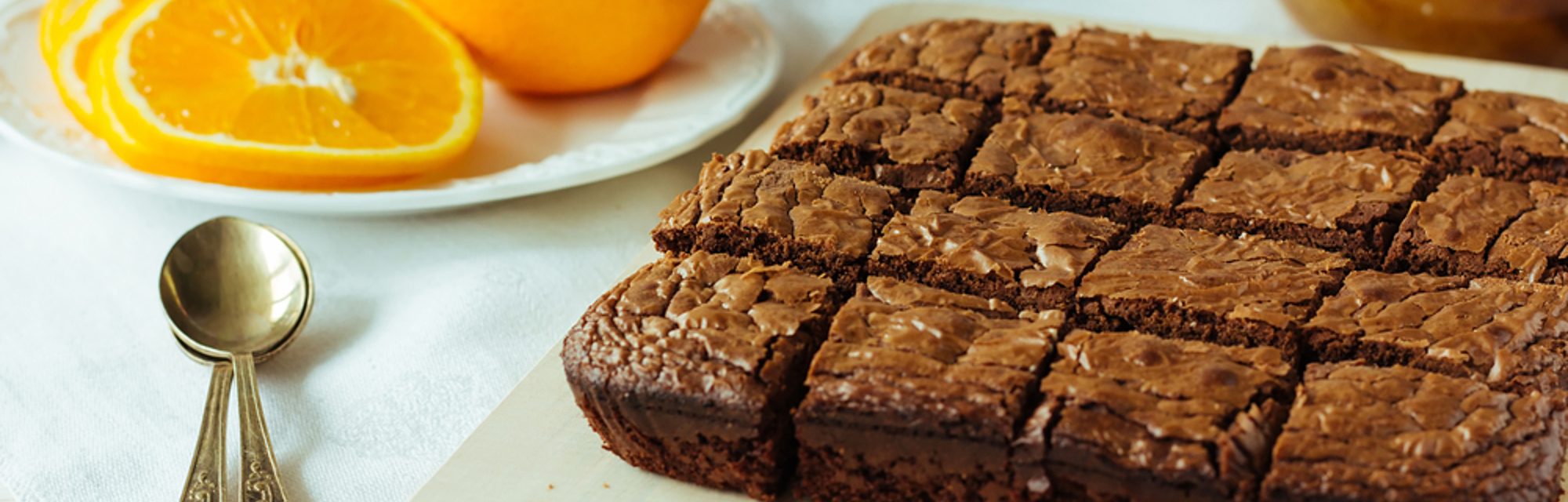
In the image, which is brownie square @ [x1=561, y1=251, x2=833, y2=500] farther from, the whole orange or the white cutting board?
the whole orange

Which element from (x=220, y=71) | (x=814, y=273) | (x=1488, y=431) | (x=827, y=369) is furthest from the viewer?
(x=220, y=71)

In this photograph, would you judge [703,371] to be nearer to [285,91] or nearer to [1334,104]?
[285,91]

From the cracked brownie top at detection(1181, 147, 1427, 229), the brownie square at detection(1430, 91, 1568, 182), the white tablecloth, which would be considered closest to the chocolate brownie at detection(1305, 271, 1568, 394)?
the cracked brownie top at detection(1181, 147, 1427, 229)

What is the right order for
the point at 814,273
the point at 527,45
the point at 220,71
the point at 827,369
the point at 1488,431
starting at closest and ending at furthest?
the point at 1488,431 < the point at 827,369 < the point at 814,273 < the point at 220,71 < the point at 527,45

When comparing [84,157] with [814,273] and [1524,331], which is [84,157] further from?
[1524,331]

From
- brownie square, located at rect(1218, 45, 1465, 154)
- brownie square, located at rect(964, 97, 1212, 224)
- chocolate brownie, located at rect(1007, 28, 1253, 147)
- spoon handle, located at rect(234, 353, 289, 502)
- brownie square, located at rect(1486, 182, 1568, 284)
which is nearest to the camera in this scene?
spoon handle, located at rect(234, 353, 289, 502)

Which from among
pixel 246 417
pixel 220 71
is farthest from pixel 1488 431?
pixel 220 71

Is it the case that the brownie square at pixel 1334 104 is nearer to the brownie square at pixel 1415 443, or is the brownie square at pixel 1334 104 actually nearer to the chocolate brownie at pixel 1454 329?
the chocolate brownie at pixel 1454 329
